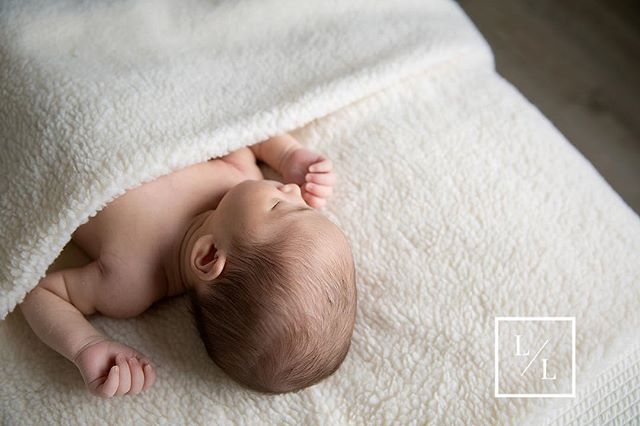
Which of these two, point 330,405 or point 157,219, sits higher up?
point 157,219

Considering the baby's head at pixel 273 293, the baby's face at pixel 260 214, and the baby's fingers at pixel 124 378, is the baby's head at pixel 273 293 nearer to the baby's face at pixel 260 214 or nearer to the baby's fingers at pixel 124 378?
the baby's face at pixel 260 214

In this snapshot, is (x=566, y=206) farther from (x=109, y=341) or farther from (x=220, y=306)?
(x=109, y=341)

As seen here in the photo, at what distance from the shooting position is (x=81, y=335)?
912mm

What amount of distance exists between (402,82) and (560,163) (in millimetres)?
319

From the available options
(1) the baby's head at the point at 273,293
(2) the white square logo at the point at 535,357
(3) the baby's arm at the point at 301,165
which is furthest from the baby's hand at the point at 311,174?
(2) the white square logo at the point at 535,357

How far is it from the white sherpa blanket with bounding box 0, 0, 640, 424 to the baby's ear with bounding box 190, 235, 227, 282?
13cm

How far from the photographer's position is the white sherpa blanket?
931 millimetres

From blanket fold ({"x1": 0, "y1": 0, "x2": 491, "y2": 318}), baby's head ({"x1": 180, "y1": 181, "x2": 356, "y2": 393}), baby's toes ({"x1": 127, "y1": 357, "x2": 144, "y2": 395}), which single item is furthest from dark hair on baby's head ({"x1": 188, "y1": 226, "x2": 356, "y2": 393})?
blanket fold ({"x1": 0, "y1": 0, "x2": 491, "y2": 318})

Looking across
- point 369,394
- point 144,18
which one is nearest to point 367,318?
point 369,394

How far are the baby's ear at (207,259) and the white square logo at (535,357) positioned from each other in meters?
0.43

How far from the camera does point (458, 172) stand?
1.10 meters

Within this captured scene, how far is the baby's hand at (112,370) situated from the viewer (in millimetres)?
868

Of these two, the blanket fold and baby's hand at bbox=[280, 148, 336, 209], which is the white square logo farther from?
the blanket fold

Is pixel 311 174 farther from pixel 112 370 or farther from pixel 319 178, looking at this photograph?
pixel 112 370
